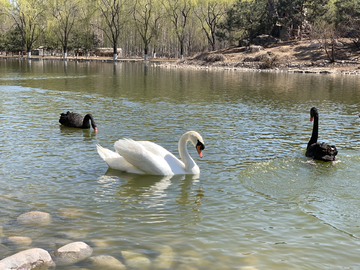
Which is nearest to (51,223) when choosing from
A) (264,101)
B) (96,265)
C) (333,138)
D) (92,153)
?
(96,265)

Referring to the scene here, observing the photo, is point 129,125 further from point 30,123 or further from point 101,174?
point 101,174

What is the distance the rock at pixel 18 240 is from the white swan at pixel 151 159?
3165 mm

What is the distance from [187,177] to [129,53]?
10276 cm

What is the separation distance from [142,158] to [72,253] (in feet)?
11.1

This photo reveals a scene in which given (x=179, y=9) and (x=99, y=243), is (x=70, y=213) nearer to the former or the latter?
(x=99, y=243)

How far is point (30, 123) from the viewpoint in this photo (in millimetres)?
14266

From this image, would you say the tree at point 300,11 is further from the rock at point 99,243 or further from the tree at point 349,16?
the rock at point 99,243

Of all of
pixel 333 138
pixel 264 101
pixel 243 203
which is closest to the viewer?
pixel 243 203

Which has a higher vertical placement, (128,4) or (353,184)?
(128,4)

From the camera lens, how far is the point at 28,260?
4855 mm

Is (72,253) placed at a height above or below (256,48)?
below

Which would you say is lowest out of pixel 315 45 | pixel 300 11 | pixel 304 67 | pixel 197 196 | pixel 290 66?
pixel 197 196

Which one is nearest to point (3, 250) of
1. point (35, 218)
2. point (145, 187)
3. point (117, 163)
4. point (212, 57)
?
A: point (35, 218)

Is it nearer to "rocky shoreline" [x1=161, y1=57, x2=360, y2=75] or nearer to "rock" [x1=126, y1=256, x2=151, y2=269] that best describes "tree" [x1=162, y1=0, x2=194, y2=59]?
"rocky shoreline" [x1=161, y1=57, x2=360, y2=75]
